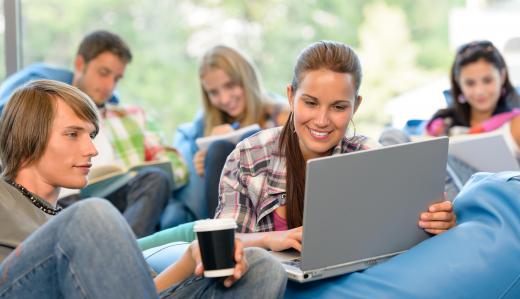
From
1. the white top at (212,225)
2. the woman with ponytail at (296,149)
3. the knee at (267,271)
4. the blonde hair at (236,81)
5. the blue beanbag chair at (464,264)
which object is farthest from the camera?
the blonde hair at (236,81)

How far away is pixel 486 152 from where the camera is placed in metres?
2.59

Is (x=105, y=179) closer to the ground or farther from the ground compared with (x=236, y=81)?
closer to the ground

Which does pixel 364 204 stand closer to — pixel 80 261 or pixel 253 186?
pixel 253 186

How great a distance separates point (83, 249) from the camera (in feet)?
4.36

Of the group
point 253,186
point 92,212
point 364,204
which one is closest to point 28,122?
point 92,212

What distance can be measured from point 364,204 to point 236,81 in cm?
163

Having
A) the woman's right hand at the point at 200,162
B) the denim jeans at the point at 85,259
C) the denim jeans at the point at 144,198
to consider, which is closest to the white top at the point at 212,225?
the denim jeans at the point at 85,259

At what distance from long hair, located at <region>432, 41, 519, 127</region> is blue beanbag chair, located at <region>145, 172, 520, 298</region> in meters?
1.37

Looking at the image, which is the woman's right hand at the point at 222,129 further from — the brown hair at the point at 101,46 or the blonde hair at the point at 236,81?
the brown hair at the point at 101,46

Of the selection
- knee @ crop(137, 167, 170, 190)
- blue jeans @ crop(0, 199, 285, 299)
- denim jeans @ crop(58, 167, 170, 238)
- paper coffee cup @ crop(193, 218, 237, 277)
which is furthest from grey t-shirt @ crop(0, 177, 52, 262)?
knee @ crop(137, 167, 170, 190)

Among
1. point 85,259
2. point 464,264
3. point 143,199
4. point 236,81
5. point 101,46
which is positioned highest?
point 101,46

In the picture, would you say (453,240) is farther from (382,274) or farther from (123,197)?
(123,197)

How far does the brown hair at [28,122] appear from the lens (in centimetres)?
165

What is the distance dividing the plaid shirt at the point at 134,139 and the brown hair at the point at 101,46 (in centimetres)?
20
